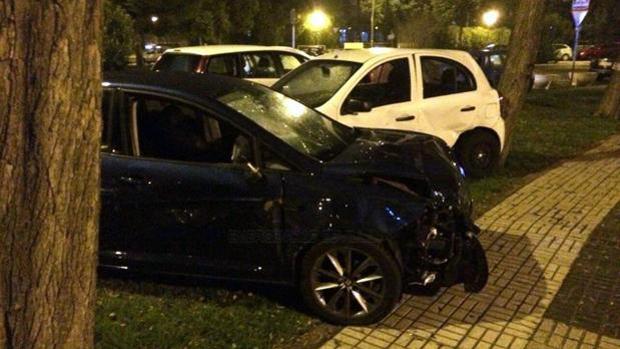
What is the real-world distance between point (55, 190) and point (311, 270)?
99.2 inches

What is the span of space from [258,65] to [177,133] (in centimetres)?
833

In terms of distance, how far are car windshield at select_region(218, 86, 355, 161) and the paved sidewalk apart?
1.24 metres

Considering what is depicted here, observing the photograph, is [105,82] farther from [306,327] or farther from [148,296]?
[306,327]

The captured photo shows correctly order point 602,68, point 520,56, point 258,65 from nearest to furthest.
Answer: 1. point 520,56
2. point 258,65
3. point 602,68

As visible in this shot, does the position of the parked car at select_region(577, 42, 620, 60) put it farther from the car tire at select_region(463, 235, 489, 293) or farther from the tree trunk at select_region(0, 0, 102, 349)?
the tree trunk at select_region(0, 0, 102, 349)

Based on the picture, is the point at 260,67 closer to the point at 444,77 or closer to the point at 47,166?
the point at 444,77

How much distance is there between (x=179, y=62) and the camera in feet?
38.9

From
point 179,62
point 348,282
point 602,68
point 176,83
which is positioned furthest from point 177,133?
point 602,68

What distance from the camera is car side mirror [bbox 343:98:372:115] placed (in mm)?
7223

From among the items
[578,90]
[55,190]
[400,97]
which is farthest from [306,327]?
[578,90]

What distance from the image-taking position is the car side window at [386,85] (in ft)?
24.6

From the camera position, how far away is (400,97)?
25.3 feet

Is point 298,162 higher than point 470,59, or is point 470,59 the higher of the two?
point 470,59

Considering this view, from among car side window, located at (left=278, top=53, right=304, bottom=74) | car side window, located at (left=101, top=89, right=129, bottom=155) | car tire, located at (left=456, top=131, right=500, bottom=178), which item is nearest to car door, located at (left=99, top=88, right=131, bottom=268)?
car side window, located at (left=101, top=89, right=129, bottom=155)
